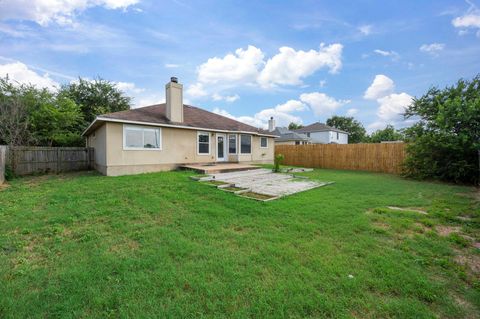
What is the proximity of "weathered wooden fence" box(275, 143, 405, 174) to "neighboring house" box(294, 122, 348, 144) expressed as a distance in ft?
65.1

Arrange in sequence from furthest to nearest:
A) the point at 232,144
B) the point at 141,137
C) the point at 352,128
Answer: the point at 352,128
the point at 232,144
the point at 141,137

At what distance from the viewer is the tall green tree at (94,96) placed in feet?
62.7

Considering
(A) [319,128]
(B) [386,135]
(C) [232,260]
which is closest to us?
(C) [232,260]

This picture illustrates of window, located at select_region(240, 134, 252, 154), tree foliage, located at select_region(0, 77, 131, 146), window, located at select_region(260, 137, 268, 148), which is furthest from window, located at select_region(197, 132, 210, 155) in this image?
tree foliage, located at select_region(0, 77, 131, 146)

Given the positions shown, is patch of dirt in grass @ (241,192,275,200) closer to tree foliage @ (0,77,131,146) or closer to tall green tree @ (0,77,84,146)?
tree foliage @ (0,77,131,146)

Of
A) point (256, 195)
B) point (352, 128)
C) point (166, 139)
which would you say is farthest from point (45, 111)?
point (352, 128)

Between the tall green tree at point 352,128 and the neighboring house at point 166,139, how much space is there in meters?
41.7

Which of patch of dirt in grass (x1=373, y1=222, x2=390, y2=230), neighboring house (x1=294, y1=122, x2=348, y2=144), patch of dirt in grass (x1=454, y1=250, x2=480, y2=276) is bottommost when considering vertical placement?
patch of dirt in grass (x1=454, y1=250, x2=480, y2=276)

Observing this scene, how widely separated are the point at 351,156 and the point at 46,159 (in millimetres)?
18575

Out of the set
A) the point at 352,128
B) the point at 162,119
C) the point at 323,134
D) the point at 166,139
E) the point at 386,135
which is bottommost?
the point at 166,139

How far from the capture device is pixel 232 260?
2.84 metres

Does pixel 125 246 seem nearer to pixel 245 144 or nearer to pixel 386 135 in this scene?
pixel 245 144

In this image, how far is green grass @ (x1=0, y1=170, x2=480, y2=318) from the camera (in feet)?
6.75

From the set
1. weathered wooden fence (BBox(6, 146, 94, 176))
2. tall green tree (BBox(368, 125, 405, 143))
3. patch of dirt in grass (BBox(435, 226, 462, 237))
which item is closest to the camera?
patch of dirt in grass (BBox(435, 226, 462, 237))
